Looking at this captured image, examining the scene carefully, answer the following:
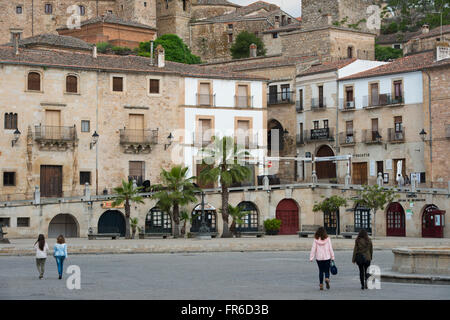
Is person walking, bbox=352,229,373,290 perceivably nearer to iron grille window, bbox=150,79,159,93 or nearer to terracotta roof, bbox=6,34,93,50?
iron grille window, bbox=150,79,159,93

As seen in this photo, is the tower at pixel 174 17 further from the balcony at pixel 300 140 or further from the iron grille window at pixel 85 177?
the iron grille window at pixel 85 177

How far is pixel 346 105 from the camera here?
2670 inches

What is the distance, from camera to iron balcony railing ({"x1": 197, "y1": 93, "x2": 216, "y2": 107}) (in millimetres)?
63781

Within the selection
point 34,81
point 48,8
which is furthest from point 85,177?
point 48,8

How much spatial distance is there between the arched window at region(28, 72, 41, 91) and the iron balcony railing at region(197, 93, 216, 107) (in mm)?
10535

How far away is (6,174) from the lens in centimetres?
5706

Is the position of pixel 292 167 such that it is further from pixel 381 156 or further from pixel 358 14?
pixel 358 14

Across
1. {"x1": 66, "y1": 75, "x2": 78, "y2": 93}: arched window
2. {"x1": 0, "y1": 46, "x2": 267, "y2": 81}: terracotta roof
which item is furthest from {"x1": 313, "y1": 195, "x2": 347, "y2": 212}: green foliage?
{"x1": 66, "y1": 75, "x2": 78, "y2": 93}: arched window

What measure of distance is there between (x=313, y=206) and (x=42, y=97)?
58.5 ft

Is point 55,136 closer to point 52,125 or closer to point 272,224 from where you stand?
point 52,125

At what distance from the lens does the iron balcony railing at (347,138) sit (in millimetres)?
66938

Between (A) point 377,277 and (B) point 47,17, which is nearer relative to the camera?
(A) point 377,277

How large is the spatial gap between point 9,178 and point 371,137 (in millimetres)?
23838
